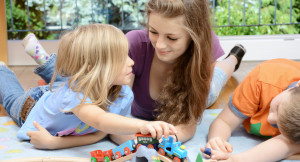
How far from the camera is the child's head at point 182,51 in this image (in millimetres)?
1204

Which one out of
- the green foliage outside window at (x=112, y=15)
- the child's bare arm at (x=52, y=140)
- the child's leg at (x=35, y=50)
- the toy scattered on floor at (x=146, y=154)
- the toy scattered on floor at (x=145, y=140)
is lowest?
the child's bare arm at (x=52, y=140)

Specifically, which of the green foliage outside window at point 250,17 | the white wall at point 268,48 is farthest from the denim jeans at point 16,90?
the green foliage outside window at point 250,17

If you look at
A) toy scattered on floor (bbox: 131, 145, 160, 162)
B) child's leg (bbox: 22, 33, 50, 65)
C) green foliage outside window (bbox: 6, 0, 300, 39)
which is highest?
green foliage outside window (bbox: 6, 0, 300, 39)

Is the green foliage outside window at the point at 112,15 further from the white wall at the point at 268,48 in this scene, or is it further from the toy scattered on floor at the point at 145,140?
the toy scattered on floor at the point at 145,140

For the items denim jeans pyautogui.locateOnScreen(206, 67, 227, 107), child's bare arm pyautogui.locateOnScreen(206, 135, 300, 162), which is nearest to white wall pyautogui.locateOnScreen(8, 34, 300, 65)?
denim jeans pyautogui.locateOnScreen(206, 67, 227, 107)

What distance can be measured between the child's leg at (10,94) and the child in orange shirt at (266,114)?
0.68 metres

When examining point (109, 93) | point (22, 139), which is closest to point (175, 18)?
point (109, 93)

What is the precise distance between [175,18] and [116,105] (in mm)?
330

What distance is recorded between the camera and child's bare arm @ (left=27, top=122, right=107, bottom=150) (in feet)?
4.00

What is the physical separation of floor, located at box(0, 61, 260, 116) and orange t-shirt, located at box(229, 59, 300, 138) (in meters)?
0.39

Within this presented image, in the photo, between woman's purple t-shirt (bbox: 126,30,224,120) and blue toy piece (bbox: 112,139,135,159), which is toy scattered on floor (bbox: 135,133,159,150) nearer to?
blue toy piece (bbox: 112,139,135,159)

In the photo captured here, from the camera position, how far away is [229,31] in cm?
280

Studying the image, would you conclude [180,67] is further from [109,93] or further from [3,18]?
[3,18]

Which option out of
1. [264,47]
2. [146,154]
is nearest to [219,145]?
[146,154]
